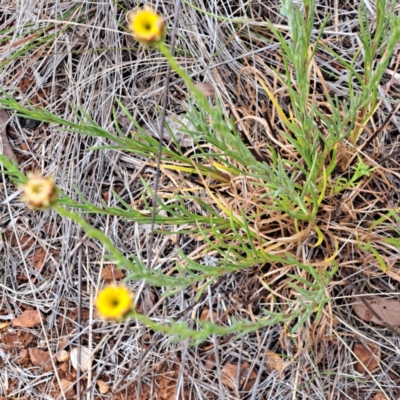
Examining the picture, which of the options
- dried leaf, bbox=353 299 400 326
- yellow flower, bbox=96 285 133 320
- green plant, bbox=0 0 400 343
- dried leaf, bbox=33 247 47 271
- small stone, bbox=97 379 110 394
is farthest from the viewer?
dried leaf, bbox=33 247 47 271

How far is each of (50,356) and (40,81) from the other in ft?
3.05

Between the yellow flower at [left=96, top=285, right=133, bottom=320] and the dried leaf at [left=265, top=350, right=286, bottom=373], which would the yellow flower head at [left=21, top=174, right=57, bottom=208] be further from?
the dried leaf at [left=265, top=350, right=286, bottom=373]

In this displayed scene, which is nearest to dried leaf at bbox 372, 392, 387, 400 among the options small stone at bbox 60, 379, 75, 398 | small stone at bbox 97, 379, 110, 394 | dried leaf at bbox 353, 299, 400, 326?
dried leaf at bbox 353, 299, 400, 326

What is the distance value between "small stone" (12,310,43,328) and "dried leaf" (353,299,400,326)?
1005 millimetres

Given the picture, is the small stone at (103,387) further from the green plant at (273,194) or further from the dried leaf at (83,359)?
the green plant at (273,194)

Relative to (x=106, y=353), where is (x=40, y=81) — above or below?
above

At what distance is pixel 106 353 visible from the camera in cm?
159

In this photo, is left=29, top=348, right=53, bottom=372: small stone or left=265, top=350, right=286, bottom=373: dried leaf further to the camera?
left=29, top=348, right=53, bottom=372: small stone

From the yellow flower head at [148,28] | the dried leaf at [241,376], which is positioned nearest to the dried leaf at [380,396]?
the dried leaf at [241,376]

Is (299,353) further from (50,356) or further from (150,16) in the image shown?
(150,16)

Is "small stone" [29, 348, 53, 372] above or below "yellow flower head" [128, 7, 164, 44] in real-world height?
below

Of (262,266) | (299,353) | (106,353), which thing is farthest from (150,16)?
(106,353)

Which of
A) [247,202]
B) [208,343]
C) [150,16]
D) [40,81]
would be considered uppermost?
[150,16]

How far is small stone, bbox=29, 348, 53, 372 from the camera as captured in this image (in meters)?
1.63
